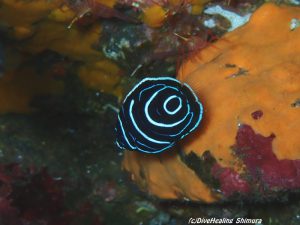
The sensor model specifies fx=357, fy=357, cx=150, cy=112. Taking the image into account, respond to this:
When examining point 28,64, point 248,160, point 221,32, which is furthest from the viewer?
point 28,64

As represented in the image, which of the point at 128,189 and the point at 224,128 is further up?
the point at 224,128

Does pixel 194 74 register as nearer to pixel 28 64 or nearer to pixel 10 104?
pixel 28 64

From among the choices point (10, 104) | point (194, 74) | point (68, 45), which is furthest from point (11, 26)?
point (194, 74)
